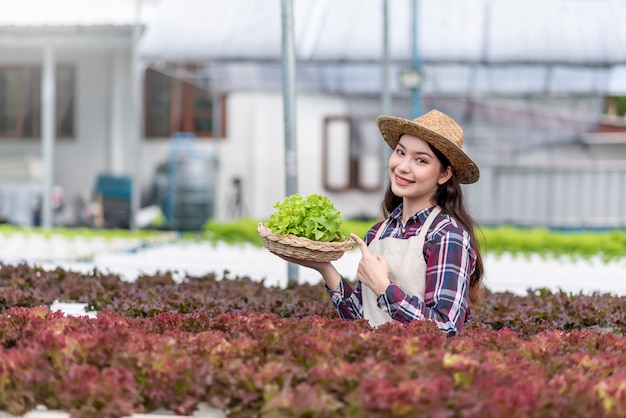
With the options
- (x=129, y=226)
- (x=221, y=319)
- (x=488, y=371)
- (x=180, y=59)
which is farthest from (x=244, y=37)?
(x=488, y=371)

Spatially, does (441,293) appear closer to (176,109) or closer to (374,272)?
(374,272)

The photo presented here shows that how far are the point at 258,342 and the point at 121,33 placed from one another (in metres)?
16.1

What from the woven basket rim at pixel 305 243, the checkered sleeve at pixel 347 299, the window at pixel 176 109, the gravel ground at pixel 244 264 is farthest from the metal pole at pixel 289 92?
the window at pixel 176 109

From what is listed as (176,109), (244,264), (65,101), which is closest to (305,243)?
(244,264)

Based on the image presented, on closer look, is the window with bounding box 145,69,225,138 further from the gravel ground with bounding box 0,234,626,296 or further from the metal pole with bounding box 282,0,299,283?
the metal pole with bounding box 282,0,299,283

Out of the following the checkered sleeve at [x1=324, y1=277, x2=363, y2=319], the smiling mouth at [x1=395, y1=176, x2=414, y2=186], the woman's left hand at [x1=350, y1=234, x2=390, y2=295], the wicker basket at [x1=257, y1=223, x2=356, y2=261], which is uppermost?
the smiling mouth at [x1=395, y1=176, x2=414, y2=186]

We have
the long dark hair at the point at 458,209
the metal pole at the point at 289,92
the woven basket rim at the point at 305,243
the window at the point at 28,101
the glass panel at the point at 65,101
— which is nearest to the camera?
the woven basket rim at the point at 305,243

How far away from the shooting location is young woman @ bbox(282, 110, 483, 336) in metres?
4.04

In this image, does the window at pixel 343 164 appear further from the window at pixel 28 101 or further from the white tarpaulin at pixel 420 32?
the window at pixel 28 101

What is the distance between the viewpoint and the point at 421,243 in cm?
417

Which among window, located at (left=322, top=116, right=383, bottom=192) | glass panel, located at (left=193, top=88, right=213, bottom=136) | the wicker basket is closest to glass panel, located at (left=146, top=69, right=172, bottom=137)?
glass panel, located at (left=193, top=88, right=213, bottom=136)

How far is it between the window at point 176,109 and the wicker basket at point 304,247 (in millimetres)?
18089

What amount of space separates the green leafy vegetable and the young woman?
0.13 m

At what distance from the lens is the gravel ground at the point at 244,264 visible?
948 centimetres
